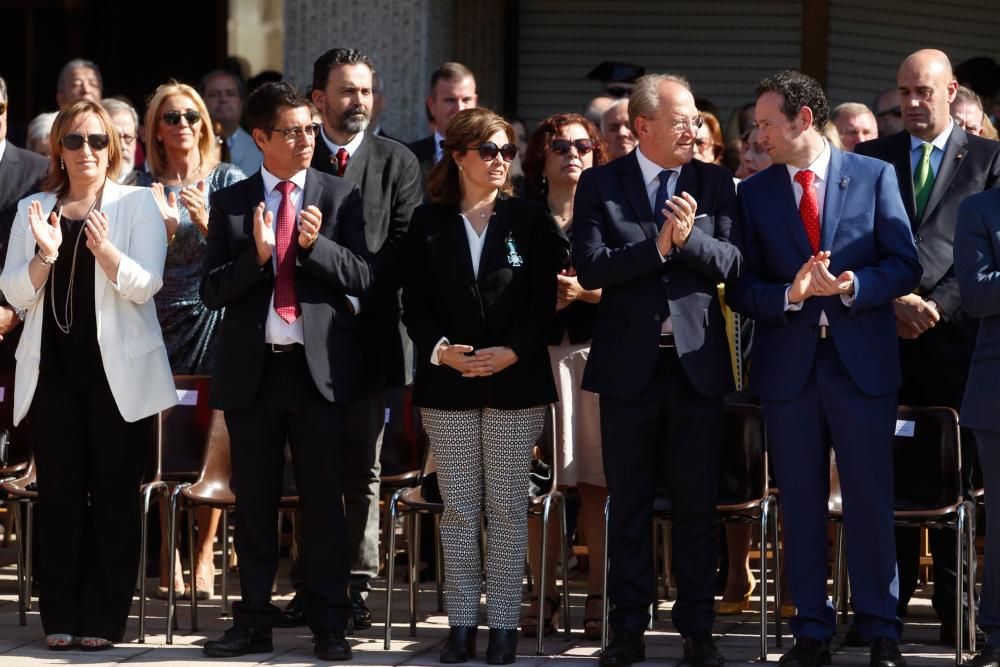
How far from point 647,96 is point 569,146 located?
0.93m

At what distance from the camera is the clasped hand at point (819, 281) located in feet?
21.7

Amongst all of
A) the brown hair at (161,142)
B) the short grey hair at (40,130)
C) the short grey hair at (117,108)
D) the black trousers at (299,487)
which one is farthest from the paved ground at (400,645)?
the short grey hair at (40,130)

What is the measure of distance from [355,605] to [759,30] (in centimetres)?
642

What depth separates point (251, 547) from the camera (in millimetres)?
7129

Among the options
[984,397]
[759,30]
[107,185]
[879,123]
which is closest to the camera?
[984,397]

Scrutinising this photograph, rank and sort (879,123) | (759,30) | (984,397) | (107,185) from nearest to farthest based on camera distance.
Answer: (984,397)
(107,185)
(879,123)
(759,30)

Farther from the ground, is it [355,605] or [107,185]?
[107,185]

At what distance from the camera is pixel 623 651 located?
6832 millimetres

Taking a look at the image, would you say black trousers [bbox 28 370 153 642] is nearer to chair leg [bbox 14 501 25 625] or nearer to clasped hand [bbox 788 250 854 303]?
chair leg [bbox 14 501 25 625]

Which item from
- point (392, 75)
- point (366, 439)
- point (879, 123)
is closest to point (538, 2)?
point (392, 75)

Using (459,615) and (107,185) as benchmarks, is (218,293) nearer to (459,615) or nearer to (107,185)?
(107,185)

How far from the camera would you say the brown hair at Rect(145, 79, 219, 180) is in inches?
333

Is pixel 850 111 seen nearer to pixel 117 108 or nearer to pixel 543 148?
pixel 543 148

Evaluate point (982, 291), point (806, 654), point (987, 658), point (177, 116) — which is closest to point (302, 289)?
point (177, 116)
